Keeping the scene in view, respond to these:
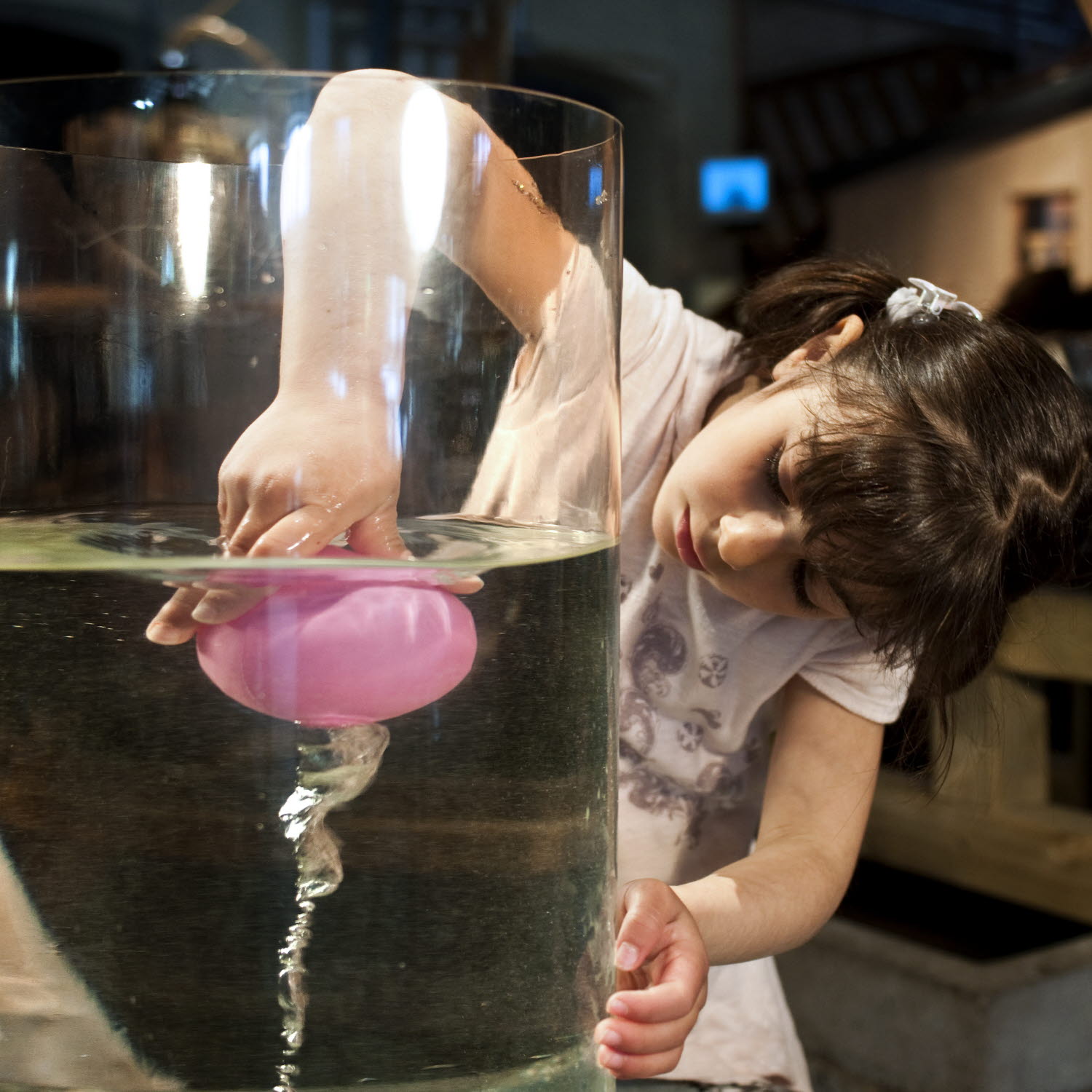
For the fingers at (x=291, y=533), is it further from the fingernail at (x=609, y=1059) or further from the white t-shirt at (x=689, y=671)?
the white t-shirt at (x=689, y=671)

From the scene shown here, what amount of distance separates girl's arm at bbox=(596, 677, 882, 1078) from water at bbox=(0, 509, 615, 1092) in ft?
0.18

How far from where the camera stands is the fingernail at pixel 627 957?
1.47 feet

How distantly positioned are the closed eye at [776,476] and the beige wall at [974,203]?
8.44ft

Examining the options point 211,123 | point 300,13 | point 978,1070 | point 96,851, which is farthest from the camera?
point 300,13

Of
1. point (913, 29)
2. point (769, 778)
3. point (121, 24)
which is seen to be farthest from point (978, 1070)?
point (913, 29)

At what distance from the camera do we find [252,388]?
0.42 m

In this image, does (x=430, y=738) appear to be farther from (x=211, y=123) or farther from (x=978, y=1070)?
(x=978, y=1070)

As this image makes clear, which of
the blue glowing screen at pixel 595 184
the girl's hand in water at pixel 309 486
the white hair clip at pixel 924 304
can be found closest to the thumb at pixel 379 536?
the girl's hand in water at pixel 309 486

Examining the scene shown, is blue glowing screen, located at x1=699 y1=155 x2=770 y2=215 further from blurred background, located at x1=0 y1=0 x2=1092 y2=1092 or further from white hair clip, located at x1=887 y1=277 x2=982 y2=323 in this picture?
white hair clip, located at x1=887 y1=277 x2=982 y2=323

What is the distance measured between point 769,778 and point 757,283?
30cm

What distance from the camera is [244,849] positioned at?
0.38 meters

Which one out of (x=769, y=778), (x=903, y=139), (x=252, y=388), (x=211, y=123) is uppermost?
(x=903, y=139)

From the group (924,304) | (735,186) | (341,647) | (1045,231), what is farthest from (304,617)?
(735,186)

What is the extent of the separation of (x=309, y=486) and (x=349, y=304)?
58 mm
